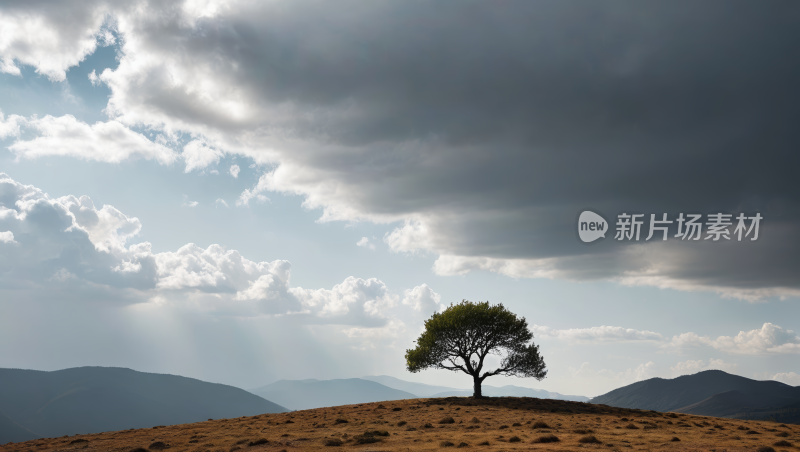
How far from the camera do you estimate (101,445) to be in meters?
38.6

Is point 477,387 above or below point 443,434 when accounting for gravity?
above

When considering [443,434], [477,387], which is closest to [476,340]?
[477,387]

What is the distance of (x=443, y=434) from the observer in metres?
36.7

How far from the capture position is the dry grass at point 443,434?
3139 centimetres

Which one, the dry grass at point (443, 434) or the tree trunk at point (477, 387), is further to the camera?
the tree trunk at point (477, 387)

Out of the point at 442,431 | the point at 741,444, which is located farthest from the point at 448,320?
the point at 741,444

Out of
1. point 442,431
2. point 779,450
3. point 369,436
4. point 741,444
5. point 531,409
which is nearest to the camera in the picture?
A: point 779,450

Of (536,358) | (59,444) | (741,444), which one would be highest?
(536,358)

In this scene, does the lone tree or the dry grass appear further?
the lone tree

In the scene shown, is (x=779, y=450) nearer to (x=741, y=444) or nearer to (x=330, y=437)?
(x=741, y=444)

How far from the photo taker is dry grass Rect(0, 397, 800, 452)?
1236 inches

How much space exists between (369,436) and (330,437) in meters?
3.28

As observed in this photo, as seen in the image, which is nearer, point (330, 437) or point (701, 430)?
point (330, 437)

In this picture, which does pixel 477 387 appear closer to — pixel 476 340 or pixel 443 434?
pixel 476 340
